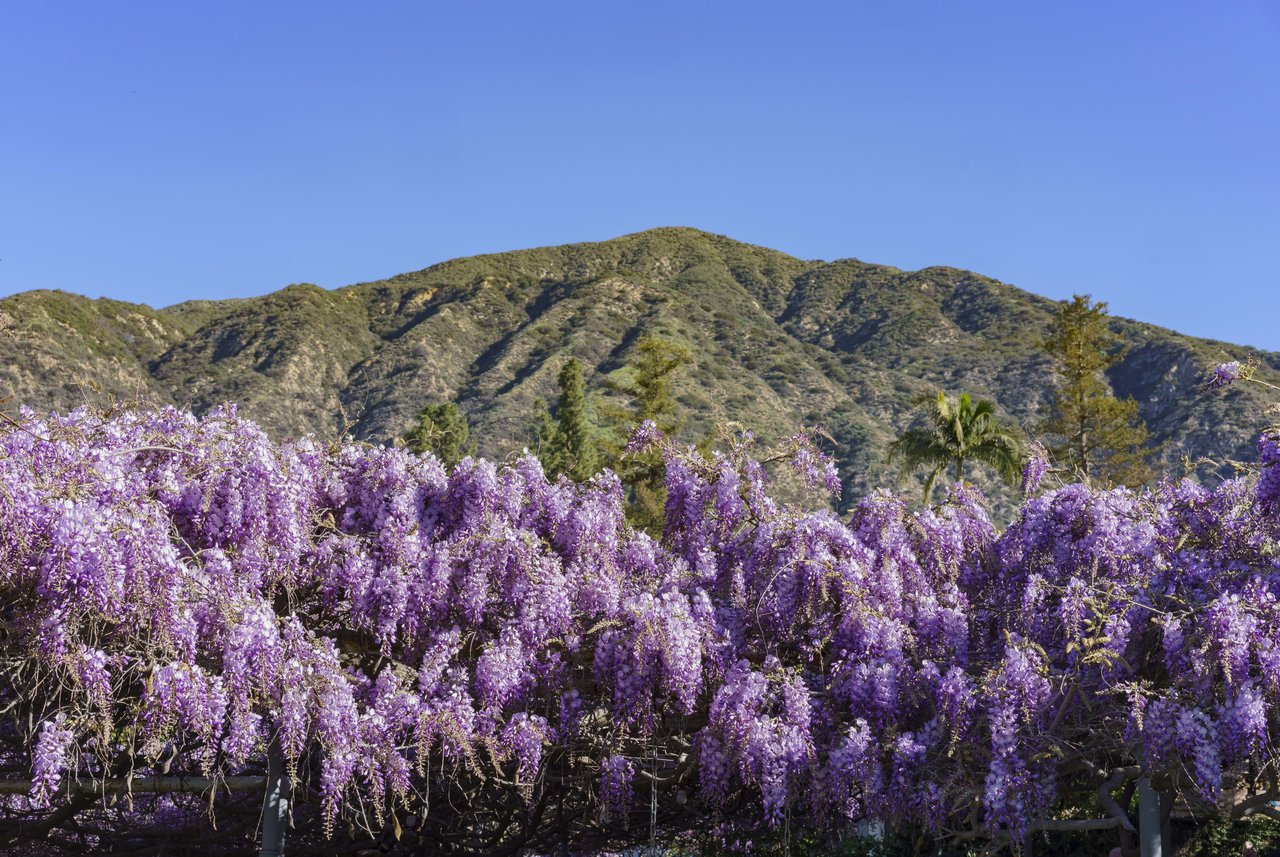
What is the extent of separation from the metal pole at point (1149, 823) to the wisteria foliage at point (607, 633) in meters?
0.22

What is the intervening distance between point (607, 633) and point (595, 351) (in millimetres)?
53441

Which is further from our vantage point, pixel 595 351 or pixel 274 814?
pixel 595 351

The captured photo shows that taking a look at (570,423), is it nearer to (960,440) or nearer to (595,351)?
(960,440)

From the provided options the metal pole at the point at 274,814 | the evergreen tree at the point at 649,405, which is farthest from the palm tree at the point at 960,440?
the metal pole at the point at 274,814

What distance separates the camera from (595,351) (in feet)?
200

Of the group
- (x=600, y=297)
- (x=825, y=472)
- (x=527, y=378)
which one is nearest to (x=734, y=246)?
(x=600, y=297)

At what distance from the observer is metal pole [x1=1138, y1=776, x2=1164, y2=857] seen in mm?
7805

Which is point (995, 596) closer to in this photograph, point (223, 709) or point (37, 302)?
point (223, 709)

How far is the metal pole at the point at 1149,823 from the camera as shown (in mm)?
7805

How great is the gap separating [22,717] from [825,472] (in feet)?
19.0

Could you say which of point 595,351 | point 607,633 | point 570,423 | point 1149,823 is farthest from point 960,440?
point 595,351

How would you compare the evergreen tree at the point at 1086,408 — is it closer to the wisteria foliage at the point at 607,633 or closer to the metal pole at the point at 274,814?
the wisteria foliage at the point at 607,633

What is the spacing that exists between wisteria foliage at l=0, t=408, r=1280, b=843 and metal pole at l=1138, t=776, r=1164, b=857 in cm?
22

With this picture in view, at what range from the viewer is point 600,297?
7062cm
